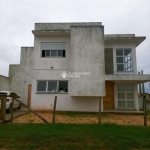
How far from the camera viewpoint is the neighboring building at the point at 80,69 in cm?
1363

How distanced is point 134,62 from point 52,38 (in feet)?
24.6

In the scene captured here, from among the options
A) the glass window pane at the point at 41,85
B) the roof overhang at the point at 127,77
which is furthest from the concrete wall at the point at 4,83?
the roof overhang at the point at 127,77

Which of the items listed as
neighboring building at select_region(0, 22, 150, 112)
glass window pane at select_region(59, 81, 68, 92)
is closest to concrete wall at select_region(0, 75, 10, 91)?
neighboring building at select_region(0, 22, 150, 112)

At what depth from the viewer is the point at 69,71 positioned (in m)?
14.5

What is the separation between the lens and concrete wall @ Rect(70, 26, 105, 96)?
44.0 feet

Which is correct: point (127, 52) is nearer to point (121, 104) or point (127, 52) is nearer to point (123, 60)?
point (123, 60)

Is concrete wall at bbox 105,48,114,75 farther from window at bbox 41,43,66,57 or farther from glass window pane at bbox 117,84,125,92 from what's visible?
window at bbox 41,43,66,57

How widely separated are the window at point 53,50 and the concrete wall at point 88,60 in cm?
153

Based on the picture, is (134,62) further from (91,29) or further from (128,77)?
(91,29)

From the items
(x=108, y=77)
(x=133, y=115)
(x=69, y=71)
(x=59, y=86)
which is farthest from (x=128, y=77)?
(x=59, y=86)

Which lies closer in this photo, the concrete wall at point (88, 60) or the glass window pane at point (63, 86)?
the concrete wall at point (88, 60)

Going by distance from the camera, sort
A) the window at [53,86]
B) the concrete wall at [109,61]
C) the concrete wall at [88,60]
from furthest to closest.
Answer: the concrete wall at [109,61] → the window at [53,86] → the concrete wall at [88,60]

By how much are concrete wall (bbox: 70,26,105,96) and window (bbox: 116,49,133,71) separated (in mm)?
2321

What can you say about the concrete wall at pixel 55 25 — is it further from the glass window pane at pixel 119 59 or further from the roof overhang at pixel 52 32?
the glass window pane at pixel 119 59
